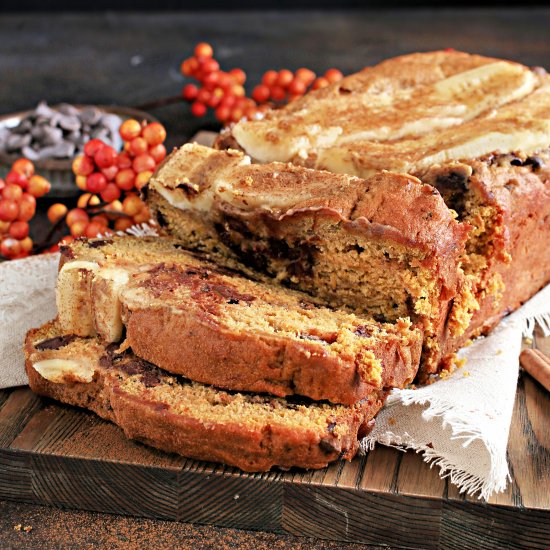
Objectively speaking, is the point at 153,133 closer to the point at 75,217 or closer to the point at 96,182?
the point at 96,182

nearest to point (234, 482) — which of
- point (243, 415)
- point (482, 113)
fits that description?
point (243, 415)

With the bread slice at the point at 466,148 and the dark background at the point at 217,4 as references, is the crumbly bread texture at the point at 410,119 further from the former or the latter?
the dark background at the point at 217,4

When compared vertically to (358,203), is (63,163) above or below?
below

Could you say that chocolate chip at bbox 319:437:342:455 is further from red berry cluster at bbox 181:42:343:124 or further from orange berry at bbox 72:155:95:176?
red berry cluster at bbox 181:42:343:124

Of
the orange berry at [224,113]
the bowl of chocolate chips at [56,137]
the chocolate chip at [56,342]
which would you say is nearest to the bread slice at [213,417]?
the chocolate chip at [56,342]

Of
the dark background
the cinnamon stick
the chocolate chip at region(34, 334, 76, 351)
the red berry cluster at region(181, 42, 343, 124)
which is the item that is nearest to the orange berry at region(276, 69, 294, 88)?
the red berry cluster at region(181, 42, 343, 124)

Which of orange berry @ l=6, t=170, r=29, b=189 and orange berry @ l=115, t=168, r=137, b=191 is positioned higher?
orange berry @ l=115, t=168, r=137, b=191

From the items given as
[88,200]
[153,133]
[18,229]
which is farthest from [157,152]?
[18,229]

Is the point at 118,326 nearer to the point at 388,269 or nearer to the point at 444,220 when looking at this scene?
the point at 388,269
